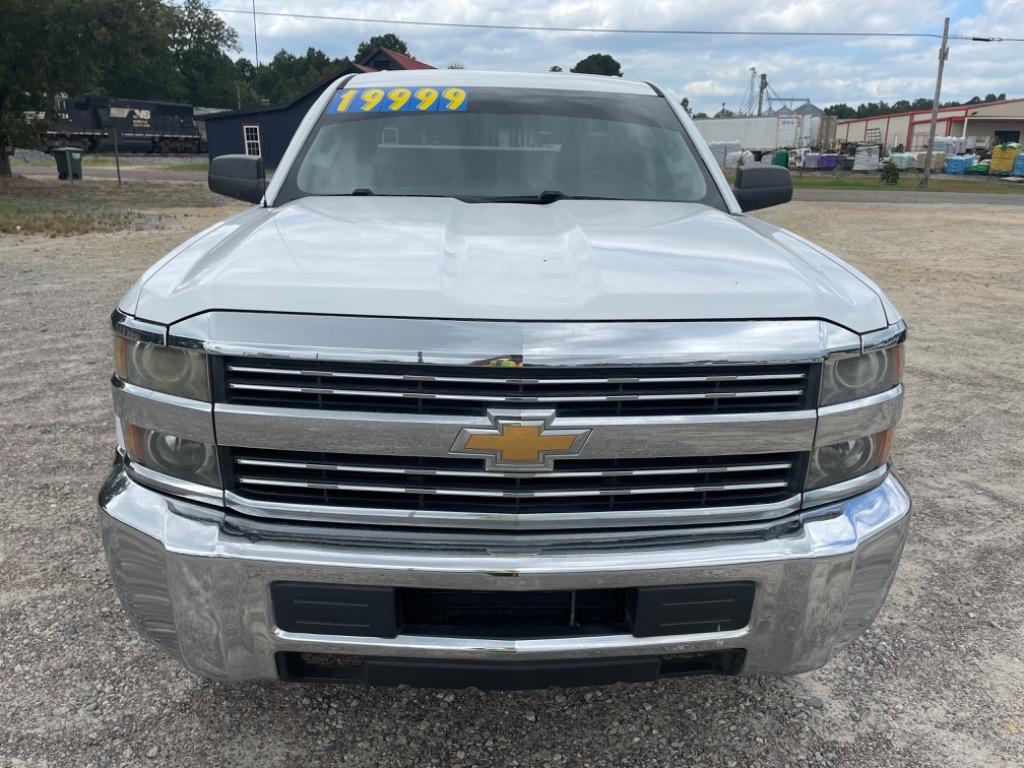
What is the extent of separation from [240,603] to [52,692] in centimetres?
108

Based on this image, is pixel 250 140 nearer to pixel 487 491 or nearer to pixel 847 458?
pixel 487 491

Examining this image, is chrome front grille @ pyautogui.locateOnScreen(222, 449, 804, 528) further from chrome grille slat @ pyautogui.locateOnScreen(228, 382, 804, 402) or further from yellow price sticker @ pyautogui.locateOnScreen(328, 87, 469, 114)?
yellow price sticker @ pyautogui.locateOnScreen(328, 87, 469, 114)

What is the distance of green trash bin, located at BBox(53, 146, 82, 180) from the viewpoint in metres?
25.8

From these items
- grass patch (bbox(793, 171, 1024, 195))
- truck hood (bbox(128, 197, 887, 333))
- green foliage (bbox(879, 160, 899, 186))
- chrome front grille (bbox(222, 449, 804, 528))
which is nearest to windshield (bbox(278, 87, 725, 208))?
truck hood (bbox(128, 197, 887, 333))

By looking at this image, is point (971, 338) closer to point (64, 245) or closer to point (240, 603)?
point (240, 603)

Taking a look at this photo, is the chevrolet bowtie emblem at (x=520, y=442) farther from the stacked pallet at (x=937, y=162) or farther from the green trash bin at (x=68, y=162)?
the stacked pallet at (x=937, y=162)

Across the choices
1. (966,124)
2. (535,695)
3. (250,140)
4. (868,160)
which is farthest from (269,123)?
(966,124)

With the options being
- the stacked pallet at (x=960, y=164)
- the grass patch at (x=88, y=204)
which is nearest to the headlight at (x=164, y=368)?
the grass patch at (x=88, y=204)

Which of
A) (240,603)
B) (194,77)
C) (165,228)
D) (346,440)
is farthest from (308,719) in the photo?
(194,77)

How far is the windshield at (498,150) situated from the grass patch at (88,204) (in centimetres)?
1219

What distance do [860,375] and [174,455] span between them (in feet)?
5.44

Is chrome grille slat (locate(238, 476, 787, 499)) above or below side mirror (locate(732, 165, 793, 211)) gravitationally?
below

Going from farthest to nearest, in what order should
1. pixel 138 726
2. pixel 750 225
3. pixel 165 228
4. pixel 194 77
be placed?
pixel 194 77, pixel 165 228, pixel 750 225, pixel 138 726

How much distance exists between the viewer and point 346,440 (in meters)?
1.80
